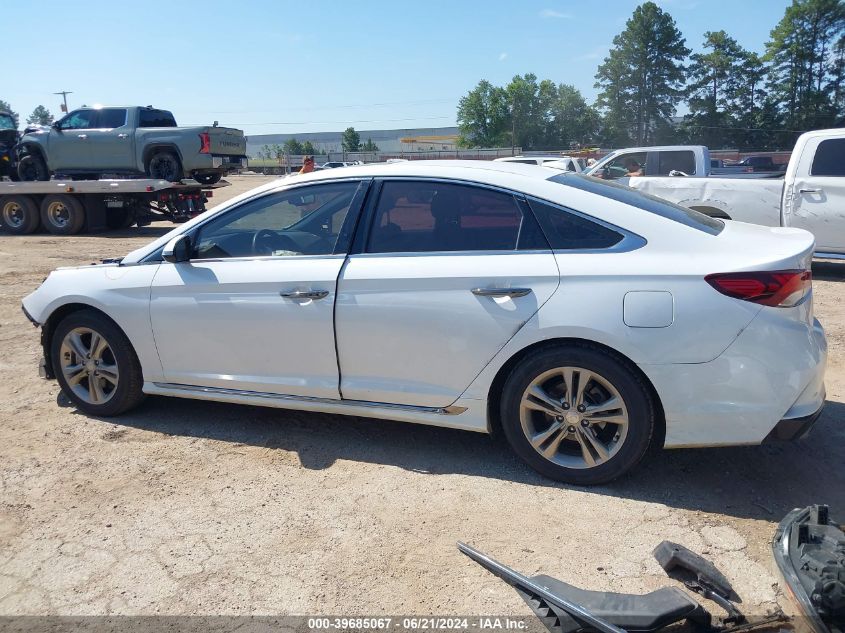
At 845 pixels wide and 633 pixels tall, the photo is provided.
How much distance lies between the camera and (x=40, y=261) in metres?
12.5

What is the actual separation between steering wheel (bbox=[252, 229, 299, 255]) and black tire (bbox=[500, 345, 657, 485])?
157cm

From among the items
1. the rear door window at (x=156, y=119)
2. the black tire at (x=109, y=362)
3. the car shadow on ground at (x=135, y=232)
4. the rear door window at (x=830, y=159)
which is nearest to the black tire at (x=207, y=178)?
the rear door window at (x=156, y=119)

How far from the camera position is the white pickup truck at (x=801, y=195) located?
9070 millimetres

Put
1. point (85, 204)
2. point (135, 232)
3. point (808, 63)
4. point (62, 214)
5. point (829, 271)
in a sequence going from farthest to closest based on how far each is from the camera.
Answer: point (808, 63) < point (135, 232) < point (62, 214) < point (85, 204) < point (829, 271)

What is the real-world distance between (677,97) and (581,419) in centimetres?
8130

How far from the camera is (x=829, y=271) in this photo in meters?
10.0

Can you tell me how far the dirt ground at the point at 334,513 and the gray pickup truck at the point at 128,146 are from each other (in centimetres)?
1280

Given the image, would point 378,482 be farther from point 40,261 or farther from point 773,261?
point 40,261

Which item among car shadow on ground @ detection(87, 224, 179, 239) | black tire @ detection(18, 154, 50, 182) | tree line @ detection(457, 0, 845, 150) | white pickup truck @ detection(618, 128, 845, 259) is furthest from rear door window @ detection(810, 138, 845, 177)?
tree line @ detection(457, 0, 845, 150)

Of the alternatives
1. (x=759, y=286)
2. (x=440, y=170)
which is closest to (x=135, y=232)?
(x=440, y=170)

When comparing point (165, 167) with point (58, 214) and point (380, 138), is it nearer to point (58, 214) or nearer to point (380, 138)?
point (58, 214)

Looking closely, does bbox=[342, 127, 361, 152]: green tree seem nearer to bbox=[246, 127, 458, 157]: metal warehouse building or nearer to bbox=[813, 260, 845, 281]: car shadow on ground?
bbox=[246, 127, 458, 157]: metal warehouse building

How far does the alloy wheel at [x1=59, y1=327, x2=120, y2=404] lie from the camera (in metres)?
4.55

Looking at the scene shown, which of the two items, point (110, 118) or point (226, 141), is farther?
point (226, 141)
